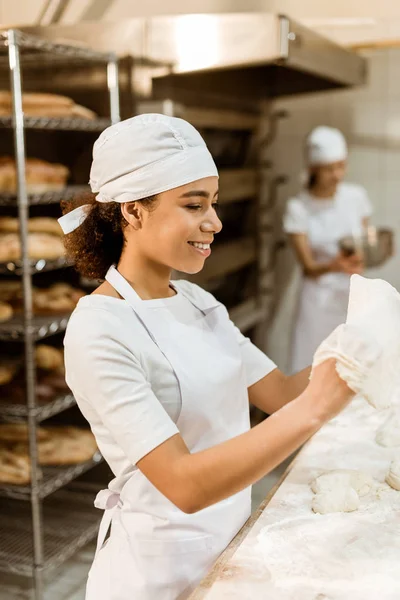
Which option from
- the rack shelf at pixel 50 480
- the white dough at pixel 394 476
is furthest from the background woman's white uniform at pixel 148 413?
the rack shelf at pixel 50 480

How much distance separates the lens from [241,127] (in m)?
3.23

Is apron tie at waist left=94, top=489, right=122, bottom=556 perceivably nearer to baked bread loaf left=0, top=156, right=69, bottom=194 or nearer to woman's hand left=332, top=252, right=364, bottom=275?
baked bread loaf left=0, top=156, right=69, bottom=194

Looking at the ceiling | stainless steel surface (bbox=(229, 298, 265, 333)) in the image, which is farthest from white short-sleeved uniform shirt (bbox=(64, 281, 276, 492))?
the ceiling

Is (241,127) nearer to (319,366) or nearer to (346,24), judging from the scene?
(346,24)

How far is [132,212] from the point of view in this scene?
3.71ft

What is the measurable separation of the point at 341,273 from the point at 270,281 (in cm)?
54

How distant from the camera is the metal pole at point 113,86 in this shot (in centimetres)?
252

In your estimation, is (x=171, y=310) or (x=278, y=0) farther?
(x=278, y=0)

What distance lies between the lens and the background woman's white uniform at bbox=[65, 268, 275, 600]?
1.00 m

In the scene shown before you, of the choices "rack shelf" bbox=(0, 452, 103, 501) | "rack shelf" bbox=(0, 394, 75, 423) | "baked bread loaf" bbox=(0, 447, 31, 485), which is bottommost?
"rack shelf" bbox=(0, 452, 103, 501)

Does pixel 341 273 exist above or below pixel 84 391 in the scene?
below

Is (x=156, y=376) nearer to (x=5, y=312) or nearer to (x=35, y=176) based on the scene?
(x=5, y=312)

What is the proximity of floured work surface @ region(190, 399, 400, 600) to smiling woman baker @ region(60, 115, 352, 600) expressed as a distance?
9 cm

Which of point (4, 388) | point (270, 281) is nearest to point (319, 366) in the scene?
point (4, 388)
